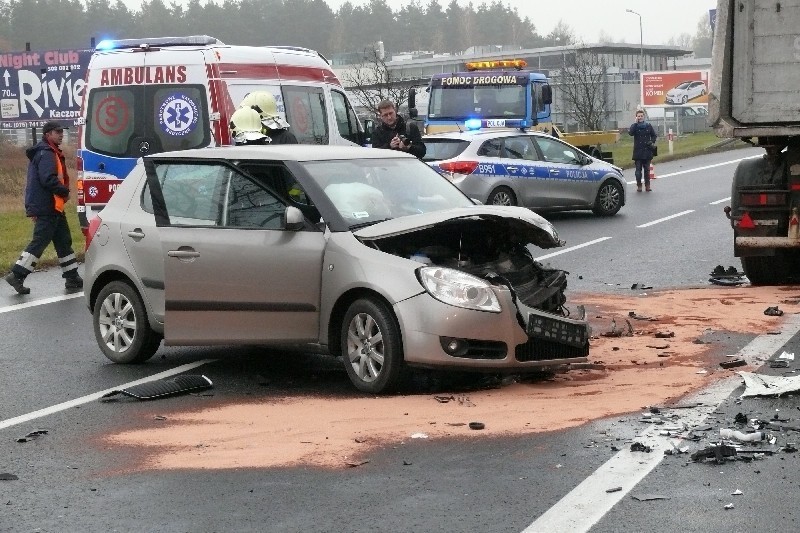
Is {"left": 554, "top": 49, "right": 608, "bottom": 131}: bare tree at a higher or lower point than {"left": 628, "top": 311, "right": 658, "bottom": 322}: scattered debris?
lower

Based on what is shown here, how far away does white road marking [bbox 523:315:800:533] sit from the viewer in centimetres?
564

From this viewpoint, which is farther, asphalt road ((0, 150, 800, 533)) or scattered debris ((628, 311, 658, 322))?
scattered debris ((628, 311, 658, 322))

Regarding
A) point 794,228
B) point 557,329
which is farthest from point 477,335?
point 794,228

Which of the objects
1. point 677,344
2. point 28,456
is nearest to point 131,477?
point 28,456

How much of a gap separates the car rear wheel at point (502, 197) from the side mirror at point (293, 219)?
12.6 metres

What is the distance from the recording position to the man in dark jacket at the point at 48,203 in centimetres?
1519

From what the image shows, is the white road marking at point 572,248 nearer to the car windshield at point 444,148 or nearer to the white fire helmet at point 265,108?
the car windshield at point 444,148

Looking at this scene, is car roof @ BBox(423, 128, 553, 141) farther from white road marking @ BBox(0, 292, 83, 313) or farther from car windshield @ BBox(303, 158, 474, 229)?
car windshield @ BBox(303, 158, 474, 229)

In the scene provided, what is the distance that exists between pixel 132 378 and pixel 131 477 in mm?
3139

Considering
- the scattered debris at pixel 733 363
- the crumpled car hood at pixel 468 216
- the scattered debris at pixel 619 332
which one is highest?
the crumpled car hood at pixel 468 216

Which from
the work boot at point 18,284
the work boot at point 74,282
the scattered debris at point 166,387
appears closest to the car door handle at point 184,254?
the scattered debris at point 166,387

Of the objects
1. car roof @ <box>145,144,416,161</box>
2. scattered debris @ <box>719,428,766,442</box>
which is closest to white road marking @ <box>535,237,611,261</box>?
car roof @ <box>145,144,416,161</box>

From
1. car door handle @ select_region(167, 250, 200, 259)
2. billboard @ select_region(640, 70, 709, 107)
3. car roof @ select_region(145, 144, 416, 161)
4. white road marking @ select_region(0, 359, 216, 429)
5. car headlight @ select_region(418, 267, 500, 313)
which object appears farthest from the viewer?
billboard @ select_region(640, 70, 709, 107)

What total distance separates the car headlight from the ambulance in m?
7.82
